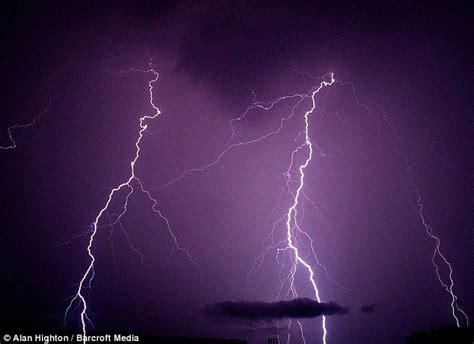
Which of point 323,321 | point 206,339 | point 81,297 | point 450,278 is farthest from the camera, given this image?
point 206,339

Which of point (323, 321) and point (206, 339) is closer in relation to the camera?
point (323, 321)

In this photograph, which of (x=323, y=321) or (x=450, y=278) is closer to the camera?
(x=323, y=321)

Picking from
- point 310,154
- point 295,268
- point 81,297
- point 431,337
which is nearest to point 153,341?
point 81,297

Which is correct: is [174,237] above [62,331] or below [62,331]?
above

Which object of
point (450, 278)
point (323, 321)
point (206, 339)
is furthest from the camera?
point (206, 339)

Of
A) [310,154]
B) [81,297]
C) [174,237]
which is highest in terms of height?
[310,154]

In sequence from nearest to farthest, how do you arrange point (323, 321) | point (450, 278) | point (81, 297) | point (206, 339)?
point (81, 297) → point (323, 321) → point (450, 278) → point (206, 339)

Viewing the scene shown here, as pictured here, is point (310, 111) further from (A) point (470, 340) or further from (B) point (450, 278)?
(A) point (470, 340)

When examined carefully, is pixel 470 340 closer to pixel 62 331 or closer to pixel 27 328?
pixel 62 331

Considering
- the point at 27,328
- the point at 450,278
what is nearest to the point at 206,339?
the point at 27,328
